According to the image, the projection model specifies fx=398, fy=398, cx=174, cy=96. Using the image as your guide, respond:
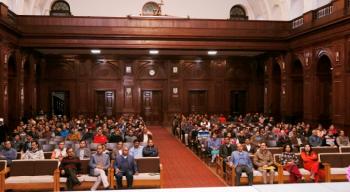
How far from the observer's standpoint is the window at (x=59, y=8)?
25.5 m

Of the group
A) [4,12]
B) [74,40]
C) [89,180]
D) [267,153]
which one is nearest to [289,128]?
[267,153]

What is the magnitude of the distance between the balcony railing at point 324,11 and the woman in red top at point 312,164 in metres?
8.18

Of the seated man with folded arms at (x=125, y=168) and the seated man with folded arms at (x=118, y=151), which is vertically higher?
the seated man with folded arms at (x=118, y=151)

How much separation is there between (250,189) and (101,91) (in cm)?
2057

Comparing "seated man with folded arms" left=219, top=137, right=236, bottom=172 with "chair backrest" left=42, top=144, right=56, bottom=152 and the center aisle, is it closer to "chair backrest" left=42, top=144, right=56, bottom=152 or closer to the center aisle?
the center aisle

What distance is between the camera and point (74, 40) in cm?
1883

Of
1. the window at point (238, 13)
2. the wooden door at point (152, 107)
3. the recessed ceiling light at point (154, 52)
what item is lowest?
the wooden door at point (152, 107)

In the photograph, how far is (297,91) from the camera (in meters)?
20.4

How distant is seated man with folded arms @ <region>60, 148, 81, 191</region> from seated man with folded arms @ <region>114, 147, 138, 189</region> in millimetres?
926

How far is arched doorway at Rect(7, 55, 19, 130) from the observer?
18359 mm

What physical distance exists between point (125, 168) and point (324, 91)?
39.2 ft

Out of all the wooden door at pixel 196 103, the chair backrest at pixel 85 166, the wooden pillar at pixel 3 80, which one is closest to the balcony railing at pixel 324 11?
the wooden door at pixel 196 103

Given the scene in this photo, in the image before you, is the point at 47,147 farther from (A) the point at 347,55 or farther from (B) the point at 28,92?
(A) the point at 347,55

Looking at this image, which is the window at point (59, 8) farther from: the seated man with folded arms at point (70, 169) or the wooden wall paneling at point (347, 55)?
the seated man with folded arms at point (70, 169)
